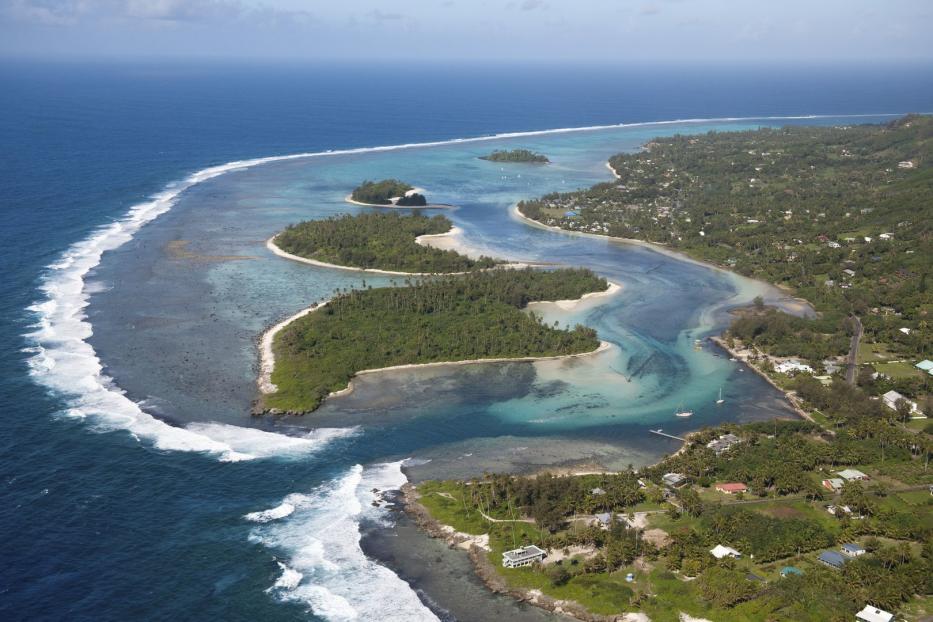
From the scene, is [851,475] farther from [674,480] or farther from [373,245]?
[373,245]

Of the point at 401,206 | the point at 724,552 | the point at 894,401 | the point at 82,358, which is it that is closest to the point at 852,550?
the point at 724,552

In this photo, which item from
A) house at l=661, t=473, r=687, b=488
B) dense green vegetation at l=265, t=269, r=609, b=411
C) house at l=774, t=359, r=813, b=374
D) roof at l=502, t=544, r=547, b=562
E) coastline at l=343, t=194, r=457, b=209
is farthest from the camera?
coastline at l=343, t=194, r=457, b=209

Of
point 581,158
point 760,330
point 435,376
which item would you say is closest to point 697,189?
point 581,158

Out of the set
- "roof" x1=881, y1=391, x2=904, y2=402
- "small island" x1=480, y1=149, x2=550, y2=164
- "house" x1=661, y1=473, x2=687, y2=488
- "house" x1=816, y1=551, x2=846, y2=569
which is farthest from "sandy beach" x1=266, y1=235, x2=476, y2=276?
"small island" x1=480, y1=149, x2=550, y2=164

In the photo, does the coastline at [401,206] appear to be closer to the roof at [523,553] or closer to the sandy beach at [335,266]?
the sandy beach at [335,266]

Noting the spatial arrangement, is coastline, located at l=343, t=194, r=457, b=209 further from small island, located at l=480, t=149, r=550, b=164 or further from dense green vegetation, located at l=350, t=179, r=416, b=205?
small island, located at l=480, t=149, r=550, b=164
